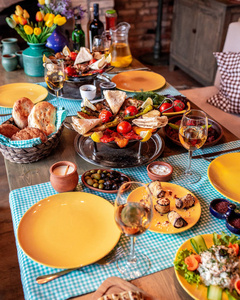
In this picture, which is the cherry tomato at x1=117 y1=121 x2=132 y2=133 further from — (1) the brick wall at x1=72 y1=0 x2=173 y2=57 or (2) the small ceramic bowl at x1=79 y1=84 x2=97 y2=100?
(1) the brick wall at x1=72 y1=0 x2=173 y2=57

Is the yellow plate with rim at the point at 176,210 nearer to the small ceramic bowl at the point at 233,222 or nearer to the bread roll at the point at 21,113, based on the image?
the small ceramic bowl at the point at 233,222

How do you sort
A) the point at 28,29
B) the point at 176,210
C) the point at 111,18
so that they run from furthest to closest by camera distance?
the point at 111,18, the point at 28,29, the point at 176,210

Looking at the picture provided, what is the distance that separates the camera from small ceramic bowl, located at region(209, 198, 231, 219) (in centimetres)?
106

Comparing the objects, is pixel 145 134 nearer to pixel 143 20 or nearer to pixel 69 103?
pixel 69 103

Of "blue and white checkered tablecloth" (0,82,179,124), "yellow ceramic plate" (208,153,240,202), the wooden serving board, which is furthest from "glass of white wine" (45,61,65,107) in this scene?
the wooden serving board

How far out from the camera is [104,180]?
A: 3.89ft

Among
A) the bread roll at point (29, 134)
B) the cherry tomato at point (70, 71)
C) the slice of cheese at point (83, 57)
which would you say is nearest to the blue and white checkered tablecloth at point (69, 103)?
the cherry tomato at point (70, 71)

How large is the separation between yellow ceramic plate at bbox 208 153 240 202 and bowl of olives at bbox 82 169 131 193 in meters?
0.33

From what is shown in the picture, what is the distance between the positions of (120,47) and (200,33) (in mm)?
1909

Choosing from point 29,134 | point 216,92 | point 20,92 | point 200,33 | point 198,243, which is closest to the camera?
point 198,243

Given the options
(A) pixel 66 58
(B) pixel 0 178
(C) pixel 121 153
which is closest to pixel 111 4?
(A) pixel 66 58

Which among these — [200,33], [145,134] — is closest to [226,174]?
[145,134]

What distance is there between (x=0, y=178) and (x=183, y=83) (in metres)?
2.64

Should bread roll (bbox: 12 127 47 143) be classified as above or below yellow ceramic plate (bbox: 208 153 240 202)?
above
